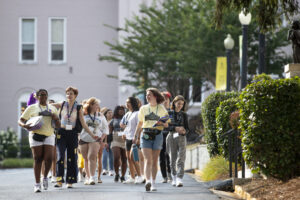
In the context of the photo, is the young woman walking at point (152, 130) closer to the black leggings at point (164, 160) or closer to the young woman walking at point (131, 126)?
the young woman walking at point (131, 126)

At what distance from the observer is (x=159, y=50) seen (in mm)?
27281

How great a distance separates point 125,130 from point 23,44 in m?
21.1

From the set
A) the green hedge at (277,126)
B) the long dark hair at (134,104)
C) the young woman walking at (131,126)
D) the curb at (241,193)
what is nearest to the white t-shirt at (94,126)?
the young woman walking at (131,126)

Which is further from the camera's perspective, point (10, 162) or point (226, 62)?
point (10, 162)

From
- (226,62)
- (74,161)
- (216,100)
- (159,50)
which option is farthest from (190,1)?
(74,161)

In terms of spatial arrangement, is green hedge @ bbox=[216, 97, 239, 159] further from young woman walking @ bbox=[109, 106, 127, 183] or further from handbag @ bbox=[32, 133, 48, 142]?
handbag @ bbox=[32, 133, 48, 142]

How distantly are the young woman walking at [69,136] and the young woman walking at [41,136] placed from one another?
0.53 metres

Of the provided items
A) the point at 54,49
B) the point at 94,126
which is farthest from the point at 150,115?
the point at 54,49

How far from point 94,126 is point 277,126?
4306 mm

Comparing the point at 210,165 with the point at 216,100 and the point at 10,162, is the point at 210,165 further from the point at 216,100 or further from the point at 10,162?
the point at 10,162

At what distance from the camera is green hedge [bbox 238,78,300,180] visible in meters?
10.3

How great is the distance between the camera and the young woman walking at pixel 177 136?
1264 cm

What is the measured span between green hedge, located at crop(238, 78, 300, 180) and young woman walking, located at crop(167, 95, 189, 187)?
2386 mm

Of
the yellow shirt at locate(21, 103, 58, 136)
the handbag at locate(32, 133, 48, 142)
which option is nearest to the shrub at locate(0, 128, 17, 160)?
the yellow shirt at locate(21, 103, 58, 136)
